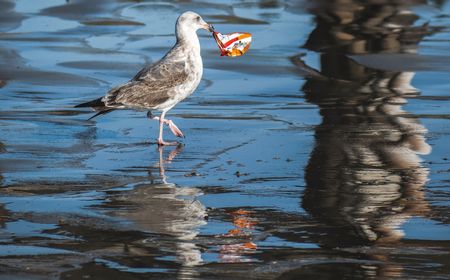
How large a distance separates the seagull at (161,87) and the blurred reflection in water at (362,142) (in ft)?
4.59

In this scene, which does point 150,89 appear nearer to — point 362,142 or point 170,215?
point 362,142

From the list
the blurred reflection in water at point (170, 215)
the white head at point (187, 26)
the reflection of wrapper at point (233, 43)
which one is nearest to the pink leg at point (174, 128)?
the white head at point (187, 26)

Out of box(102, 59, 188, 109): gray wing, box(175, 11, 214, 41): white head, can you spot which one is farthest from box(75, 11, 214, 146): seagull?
box(175, 11, 214, 41): white head

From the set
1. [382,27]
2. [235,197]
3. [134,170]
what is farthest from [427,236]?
[382,27]

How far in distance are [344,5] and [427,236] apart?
14032 mm

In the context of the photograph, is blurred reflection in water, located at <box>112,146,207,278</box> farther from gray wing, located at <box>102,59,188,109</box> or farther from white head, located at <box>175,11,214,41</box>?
white head, located at <box>175,11,214,41</box>

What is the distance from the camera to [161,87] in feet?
37.6

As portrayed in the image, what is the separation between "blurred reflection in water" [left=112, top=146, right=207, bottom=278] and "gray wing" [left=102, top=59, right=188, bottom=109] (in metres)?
1.81

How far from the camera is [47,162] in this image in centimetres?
1026

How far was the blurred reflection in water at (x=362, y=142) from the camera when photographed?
27.0ft

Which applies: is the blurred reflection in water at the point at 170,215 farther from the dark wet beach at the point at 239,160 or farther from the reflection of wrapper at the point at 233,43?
the reflection of wrapper at the point at 233,43

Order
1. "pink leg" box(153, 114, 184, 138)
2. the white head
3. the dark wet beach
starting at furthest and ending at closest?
the white head, "pink leg" box(153, 114, 184, 138), the dark wet beach

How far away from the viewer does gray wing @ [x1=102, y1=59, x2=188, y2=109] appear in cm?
1135

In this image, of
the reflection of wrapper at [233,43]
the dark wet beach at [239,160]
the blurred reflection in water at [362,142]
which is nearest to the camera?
the dark wet beach at [239,160]
